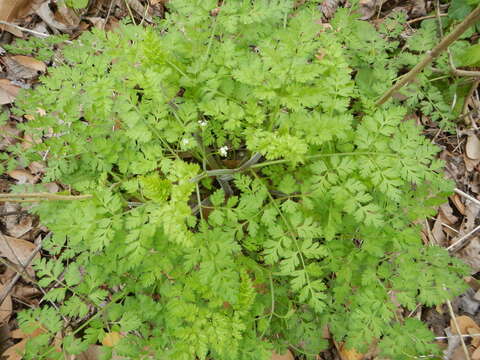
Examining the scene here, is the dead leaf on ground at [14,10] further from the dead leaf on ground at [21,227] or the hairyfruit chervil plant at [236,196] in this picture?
the dead leaf on ground at [21,227]

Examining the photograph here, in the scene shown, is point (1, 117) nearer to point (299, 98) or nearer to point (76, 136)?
point (76, 136)

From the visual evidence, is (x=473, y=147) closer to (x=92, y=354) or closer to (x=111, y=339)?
(x=111, y=339)

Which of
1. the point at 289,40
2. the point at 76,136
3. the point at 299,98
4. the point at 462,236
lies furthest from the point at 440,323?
the point at 76,136

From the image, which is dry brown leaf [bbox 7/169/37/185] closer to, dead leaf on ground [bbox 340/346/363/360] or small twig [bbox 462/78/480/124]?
dead leaf on ground [bbox 340/346/363/360]

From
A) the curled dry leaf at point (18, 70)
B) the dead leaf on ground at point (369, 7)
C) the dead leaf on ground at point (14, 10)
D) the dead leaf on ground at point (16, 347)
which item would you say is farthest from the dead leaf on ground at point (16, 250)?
the dead leaf on ground at point (369, 7)

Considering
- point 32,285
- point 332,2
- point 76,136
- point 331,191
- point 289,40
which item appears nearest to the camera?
point 289,40

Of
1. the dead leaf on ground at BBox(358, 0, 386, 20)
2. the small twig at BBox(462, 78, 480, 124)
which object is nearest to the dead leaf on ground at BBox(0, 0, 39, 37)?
the dead leaf on ground at BBox(358, 0, 386, 20)
